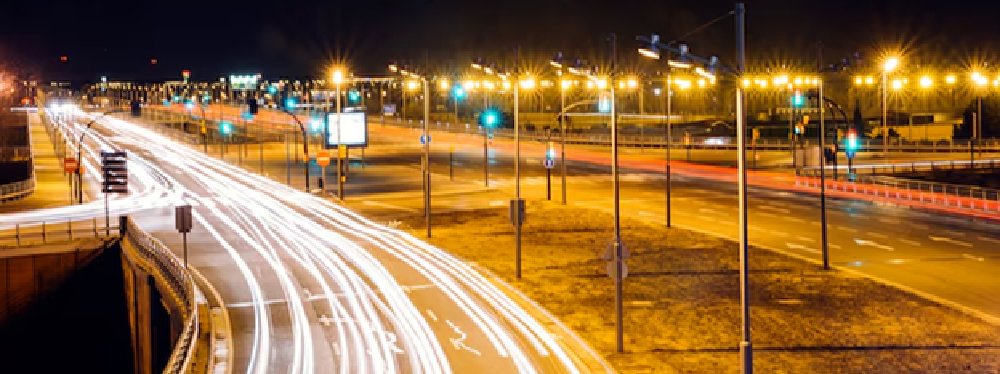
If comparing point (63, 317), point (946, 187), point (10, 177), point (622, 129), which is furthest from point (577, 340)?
point (622, 129)

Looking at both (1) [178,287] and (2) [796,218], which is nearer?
(1) [178,287]

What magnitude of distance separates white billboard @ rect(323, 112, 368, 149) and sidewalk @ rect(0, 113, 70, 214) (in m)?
19.1

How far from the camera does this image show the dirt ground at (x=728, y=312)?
21812 millimetres

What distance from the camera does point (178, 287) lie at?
31.6 m

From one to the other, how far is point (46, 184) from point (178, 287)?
53.5 meters

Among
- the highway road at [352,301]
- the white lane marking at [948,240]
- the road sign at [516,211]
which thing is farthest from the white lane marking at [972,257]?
the highway road at [352,301]

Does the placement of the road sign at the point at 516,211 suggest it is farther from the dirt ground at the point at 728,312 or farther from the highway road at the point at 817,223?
the highway road at the point at 817,223

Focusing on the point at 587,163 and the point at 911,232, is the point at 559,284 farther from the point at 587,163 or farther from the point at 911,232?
the point at 587,163

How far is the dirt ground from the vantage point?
21.8m

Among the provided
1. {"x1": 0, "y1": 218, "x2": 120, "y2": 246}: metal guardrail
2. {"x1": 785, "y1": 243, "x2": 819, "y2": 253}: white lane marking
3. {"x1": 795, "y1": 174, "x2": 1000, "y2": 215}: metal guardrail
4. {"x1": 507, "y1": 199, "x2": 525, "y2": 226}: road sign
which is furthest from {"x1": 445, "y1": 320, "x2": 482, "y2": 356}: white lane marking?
{"x1": 795, "y1": 174, "x2": 1000, "y2": 215}: metal guardrail

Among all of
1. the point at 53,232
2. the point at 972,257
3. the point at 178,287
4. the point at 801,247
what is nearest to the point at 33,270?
the point at 53,232

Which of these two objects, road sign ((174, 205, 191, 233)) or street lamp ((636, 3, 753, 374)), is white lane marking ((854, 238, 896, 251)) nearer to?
street lamp ((636, 3, 753, 374))

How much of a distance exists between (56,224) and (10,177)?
136 feet

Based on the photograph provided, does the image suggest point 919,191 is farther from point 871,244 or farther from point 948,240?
point 871,244
